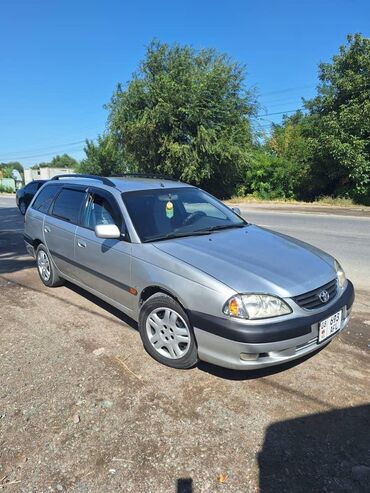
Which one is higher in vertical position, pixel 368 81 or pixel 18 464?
pixel 368 81

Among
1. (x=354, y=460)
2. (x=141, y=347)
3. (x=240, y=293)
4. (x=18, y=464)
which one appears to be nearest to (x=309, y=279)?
(x=240, y=293)

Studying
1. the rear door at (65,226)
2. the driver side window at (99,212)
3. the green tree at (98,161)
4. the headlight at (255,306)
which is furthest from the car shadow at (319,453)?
the green tree at (98,161)

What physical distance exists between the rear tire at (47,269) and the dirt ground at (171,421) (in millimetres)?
1480

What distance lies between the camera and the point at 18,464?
242 centimetres

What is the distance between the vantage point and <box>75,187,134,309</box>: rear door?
152 inches

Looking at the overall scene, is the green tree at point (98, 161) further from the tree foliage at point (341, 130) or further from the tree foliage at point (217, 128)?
the tree foliage at point (341, 130)

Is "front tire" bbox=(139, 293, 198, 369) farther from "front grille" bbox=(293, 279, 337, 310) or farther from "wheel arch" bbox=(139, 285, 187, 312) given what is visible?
"front grille" bbox=(293, 279, 337, 310)

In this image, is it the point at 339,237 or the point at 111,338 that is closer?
the point at 111,338

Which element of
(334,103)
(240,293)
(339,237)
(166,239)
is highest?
(334,103)

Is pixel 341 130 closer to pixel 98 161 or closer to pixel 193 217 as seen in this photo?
pixel 193 217

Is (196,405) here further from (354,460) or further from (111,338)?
(111,338)

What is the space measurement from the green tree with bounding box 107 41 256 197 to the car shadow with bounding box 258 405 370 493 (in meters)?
22.4

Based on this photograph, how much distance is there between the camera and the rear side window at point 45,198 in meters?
5.62

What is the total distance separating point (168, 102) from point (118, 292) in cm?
2185
